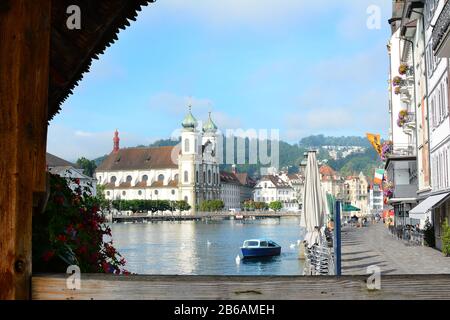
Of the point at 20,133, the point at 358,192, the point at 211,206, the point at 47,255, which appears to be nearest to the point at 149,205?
the point at 211,206

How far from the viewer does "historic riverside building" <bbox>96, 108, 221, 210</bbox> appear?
182m

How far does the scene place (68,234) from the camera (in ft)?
12.8

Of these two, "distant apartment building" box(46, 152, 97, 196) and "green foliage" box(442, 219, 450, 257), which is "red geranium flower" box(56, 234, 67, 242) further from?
"green foliage" box(442, 219, 450, 257)

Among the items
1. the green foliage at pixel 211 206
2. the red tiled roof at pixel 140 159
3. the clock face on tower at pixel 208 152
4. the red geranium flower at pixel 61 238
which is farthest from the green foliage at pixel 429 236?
the clock face on tower at pixel 208 152

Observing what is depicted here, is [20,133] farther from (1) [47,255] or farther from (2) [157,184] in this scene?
(2) [157,184]

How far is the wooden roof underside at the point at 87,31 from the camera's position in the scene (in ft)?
11.1

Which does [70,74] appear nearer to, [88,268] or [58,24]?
[58,24]

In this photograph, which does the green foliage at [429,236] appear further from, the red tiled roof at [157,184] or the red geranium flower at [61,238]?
the red tiled roof at [157,184]

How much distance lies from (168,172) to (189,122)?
17.1m

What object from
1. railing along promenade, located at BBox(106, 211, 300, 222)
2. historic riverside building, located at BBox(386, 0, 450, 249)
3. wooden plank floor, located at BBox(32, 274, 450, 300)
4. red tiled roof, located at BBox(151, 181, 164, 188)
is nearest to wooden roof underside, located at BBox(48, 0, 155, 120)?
wooden plank floor, located at BBox(32, 274, 450, 300)

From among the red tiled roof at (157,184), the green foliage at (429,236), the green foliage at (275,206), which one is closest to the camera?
the green foliage at (429,236)

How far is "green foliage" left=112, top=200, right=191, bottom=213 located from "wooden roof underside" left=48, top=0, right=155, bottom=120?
153 metres

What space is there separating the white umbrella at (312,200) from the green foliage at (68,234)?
1833 cm

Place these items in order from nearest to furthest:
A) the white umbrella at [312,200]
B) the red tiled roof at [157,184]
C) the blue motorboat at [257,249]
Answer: the white umbrella at [312,200] < the blue motorboat at [257,249] < the red tiled roof at [157,184]
